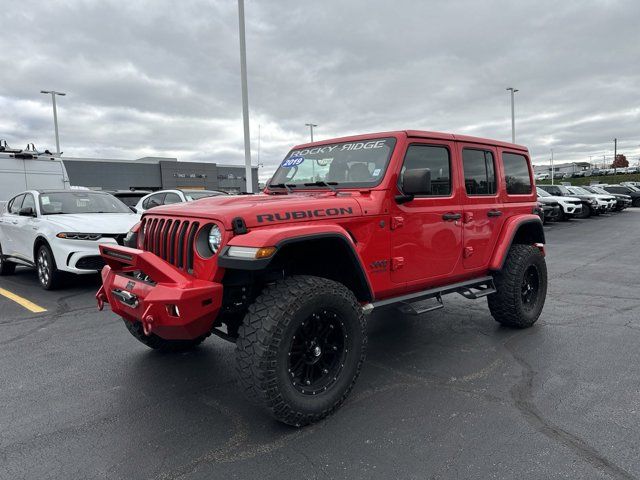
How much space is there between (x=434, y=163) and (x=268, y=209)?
5.80 feet

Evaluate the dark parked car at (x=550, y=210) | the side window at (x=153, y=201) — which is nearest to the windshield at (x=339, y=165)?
the side window at (x=153, y=201)

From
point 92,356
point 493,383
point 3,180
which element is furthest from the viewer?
point 3,180

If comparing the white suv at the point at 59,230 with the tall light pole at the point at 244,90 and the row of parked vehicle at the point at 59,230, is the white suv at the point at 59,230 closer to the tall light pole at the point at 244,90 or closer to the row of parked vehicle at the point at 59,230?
the row of parked vehicle at the point at 59,230

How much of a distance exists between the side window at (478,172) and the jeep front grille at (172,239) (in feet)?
8.47

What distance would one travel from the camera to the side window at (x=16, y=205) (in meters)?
8.17

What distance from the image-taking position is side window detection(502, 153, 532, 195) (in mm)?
4937

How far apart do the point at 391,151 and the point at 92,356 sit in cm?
321

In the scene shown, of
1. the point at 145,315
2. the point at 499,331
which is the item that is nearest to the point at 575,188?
the point at 499,331

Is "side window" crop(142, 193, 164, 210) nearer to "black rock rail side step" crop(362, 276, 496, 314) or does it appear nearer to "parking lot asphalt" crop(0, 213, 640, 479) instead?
"parking lot asphalt" crop(0, 213, 640, 479)

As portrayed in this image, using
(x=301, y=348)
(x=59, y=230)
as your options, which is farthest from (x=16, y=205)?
(x=301, y=348)

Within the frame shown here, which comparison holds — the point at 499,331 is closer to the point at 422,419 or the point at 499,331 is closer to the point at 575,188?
the point at 422,419

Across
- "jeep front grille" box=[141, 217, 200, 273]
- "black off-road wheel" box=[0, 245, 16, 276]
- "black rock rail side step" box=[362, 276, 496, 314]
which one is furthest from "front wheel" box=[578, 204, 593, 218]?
"jeep front grille" box=[141, 217, 200, 273]

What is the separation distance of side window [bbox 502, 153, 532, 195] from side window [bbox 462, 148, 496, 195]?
0.29 m

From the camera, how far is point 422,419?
300cm
